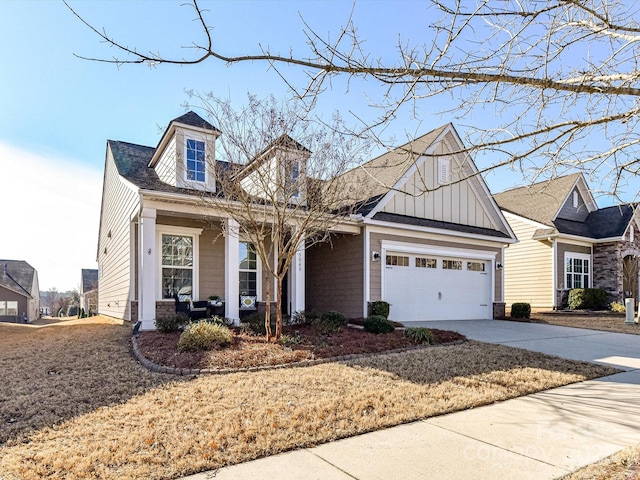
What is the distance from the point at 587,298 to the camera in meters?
17.5

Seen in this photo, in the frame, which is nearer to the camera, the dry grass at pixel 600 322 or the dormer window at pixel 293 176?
the dormer window at pixel 293 176

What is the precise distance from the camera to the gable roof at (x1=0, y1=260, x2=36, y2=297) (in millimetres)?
33666

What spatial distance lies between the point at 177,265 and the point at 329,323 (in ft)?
16.0

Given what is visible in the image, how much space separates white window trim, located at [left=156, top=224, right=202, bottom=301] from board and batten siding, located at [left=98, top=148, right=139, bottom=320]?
2.55 feet

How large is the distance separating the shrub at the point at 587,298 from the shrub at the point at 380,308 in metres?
10.9

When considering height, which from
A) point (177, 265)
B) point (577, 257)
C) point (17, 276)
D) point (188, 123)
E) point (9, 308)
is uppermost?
point (188, 123)

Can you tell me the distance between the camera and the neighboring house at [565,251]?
1819 cm

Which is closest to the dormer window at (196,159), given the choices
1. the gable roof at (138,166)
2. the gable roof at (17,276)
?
the gable roof at (138,166)

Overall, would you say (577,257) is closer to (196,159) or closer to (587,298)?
(587,298)

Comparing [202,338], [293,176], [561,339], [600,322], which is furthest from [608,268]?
[202,338]

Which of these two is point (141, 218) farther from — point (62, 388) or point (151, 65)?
point (151, 65)

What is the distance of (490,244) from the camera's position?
15055 millimetres

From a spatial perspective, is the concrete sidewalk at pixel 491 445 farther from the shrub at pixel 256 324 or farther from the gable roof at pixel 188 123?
the gable roof at pixel 188 123

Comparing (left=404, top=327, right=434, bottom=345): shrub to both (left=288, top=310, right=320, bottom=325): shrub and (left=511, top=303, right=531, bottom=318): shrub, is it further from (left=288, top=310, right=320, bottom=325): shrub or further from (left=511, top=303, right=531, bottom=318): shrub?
(left=511, top=303, right=531, bottom=318): shrub
